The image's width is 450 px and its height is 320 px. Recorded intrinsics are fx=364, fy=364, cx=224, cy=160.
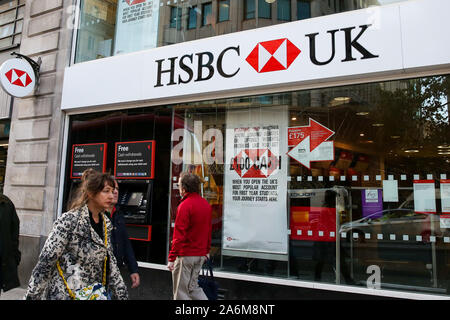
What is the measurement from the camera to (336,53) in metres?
4.78

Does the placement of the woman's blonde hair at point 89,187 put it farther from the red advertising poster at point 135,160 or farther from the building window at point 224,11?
the building window at point 224,11

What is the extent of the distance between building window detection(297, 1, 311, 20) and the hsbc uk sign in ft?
1.35

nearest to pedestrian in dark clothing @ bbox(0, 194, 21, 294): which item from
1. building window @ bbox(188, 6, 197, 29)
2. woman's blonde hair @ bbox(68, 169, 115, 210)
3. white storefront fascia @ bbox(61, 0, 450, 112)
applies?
woman's blonde hair @ bbox(68, 169, 115, 210)

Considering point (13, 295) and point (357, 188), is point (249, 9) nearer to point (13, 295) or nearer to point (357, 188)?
point (357, 188)

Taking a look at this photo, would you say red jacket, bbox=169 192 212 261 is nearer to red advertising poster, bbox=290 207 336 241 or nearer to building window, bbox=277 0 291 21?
red advertising poster, bbox=290 207 336 241

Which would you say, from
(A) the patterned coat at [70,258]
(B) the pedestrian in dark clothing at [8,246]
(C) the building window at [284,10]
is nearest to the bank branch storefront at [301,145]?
(C) the building window at [284,10]

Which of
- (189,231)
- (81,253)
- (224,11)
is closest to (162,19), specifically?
(224,11)

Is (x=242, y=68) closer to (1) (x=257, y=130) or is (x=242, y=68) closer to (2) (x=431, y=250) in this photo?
(1) (x=257, y=130)

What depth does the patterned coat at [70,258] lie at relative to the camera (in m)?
2.41

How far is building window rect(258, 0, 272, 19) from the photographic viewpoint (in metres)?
5.50

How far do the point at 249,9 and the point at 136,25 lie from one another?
234 centimetres

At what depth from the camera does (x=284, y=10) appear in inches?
213
